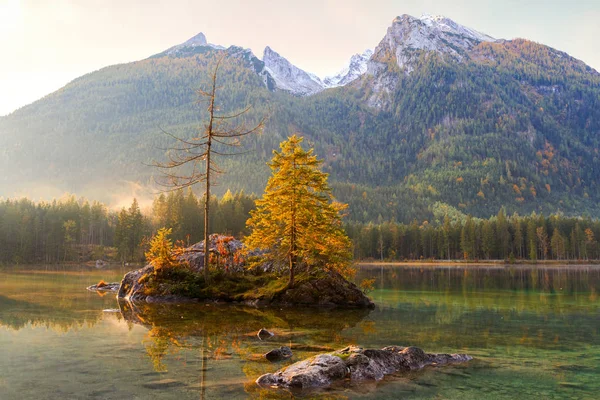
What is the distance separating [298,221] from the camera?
35.3 meters

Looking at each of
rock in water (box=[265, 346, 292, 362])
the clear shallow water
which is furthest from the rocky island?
rock in water (box=[265, 346, 292, 362])

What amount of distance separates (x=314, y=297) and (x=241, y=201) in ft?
387

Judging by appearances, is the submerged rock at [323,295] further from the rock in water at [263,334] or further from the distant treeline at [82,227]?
the distant treeline at [82,227]

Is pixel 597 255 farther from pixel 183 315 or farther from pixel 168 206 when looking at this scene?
pixel 183 315

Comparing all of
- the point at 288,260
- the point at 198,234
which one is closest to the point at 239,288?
the point at 288,260

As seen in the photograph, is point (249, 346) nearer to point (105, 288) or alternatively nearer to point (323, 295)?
point (323, 295)

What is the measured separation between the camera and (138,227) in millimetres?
128375

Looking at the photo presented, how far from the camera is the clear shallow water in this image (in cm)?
1226

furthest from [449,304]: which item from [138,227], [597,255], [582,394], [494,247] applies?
[597,255]

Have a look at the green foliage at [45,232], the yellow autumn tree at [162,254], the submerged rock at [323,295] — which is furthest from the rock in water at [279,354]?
the green foliage at [45,232]

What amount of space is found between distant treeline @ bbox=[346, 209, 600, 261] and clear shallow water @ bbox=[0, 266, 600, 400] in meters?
138

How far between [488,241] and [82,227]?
135149 millimetres

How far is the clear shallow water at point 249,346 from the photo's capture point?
1226cm

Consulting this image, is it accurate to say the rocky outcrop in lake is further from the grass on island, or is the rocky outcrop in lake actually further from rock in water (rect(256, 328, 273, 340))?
rock in water (rect(256, 328, 273, 340))
